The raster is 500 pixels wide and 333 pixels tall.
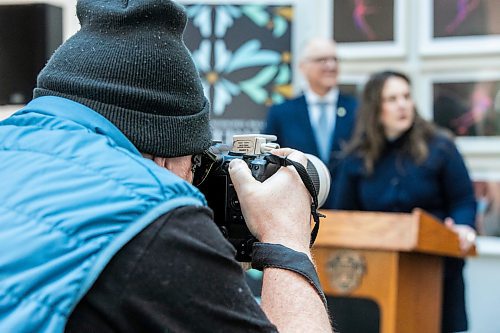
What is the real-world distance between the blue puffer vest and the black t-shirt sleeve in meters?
0.02

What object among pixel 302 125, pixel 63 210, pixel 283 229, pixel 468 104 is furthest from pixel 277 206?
pixel 468 104

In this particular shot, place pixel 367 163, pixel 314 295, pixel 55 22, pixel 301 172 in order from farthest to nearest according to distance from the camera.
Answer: pixel 367 163 < pixel 55 22 < pixel 301 172 < pixel 314 295

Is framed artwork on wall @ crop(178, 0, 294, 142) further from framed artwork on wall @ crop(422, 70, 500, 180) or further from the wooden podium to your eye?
the wooden podium

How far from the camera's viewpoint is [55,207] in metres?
1.33

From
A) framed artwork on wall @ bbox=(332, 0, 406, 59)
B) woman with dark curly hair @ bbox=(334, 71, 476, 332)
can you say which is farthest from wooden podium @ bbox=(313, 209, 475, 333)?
framed artwork on wall @ bbox=(332, 0, 406, 59)

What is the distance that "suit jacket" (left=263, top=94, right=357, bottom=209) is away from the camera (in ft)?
18.0

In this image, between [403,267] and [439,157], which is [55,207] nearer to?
[403,267]

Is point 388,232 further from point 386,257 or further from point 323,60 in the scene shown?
point 323,60

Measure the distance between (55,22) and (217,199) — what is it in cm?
213

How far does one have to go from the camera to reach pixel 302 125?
5562 mm

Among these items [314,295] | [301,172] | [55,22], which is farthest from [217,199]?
[55,22]

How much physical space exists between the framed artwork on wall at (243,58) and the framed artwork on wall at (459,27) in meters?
0.85

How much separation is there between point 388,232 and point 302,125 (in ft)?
5.07

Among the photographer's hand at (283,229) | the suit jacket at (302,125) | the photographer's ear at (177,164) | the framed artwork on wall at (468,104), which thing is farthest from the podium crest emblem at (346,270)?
the photographer's ear at (177,164)
